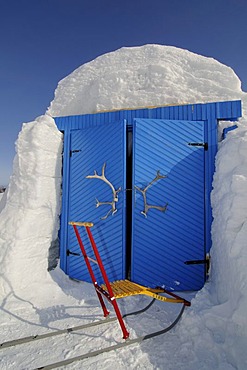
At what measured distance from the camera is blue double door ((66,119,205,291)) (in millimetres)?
5605

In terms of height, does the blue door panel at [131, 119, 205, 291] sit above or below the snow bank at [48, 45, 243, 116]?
below

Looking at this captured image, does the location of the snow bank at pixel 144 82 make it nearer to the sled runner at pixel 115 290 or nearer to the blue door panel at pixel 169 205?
the blue door panel at pixel 169 205

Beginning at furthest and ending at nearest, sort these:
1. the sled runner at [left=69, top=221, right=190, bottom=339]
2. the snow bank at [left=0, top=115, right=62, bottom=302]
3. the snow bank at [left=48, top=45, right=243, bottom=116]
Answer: the snow bank at [left=48, top=45, right=243, bottom=116] → the snow bank at [left=0, top=115, right=62, bottom=302] → the sled runner at [left=69, top=221, right=190, bottom=339]

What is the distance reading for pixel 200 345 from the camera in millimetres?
3305

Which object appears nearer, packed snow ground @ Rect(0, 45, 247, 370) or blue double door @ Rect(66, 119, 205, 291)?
packed snow ground @ Rect(0, 45, 247, 370)

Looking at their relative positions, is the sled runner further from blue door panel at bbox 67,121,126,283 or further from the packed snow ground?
→ blue door panel at bbox 67,121,126,283

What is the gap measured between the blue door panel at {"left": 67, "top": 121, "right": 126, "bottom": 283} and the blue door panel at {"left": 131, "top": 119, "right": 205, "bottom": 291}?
15.6 inches

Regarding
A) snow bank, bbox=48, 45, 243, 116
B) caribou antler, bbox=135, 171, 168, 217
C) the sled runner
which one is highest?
snow bank, bbox=48, 45, 243, 116

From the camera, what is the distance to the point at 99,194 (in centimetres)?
605

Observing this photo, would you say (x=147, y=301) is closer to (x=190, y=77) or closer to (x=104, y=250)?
(x=104, y=250)

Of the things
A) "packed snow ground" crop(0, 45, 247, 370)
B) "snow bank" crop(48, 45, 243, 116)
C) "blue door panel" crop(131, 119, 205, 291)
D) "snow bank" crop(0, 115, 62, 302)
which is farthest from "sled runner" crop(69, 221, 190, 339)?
"snow bank" crop(48, 45, 243, 116)

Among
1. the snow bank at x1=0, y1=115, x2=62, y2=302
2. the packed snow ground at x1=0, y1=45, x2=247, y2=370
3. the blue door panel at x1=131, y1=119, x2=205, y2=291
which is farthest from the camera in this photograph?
the blue door panel at x1=131, y1=119, x2=205, y2=291

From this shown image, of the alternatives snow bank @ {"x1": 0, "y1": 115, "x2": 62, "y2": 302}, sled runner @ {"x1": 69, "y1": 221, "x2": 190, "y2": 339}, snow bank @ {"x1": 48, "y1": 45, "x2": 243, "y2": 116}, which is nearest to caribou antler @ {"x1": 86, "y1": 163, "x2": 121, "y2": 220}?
snow bank @ {"x1": 0, "y1": 115, "x2": 62, "y2": 302}

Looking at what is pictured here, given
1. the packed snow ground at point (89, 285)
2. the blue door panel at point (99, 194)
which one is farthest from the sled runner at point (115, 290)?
the blue door panel at point (99, 194)
